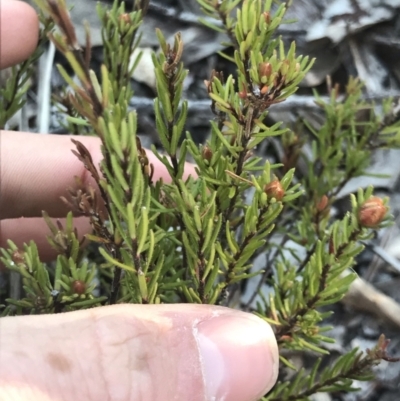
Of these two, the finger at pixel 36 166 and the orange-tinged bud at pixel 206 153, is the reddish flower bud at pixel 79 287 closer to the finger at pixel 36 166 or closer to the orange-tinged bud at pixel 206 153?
the orange-tinged bud at pixel 206 153

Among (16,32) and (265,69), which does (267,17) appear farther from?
(16,32)

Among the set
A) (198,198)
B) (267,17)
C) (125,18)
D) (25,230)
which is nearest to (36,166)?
(25,230)

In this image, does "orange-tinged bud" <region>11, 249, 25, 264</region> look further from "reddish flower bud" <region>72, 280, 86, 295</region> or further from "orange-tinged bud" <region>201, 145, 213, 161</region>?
"orange-tinged bud" <region>201, 145, 213, 161</region>

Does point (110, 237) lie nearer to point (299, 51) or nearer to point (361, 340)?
point (361, 340)

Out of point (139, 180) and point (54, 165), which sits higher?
point (139, 180)

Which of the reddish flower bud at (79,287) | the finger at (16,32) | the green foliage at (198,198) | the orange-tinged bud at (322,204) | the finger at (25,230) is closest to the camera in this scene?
the green foliage at (198,198)

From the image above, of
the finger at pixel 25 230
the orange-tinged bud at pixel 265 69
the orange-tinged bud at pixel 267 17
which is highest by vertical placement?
the orange-tinged bud at pixel 267 17

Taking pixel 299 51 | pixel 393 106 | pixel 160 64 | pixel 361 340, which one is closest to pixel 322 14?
pixel 299 51

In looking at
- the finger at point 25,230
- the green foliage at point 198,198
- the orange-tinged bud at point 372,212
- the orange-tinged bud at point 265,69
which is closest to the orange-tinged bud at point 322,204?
the green foliage at point 198,198
